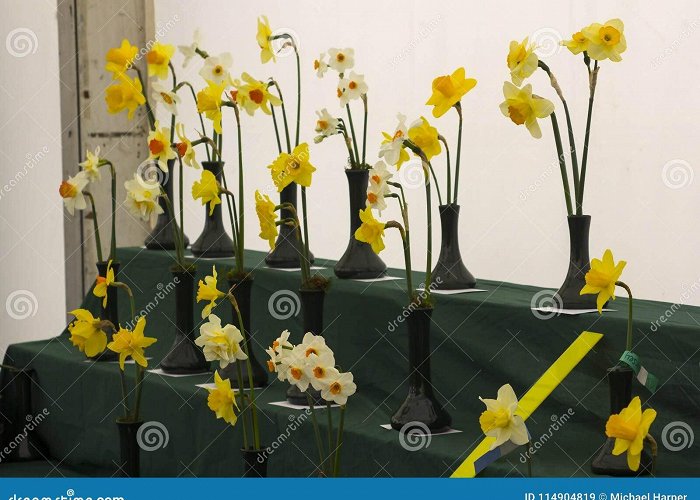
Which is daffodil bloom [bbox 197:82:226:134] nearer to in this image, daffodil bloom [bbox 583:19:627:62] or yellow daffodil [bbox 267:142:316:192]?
yellow daffodil [bbox 267:142:316:192]

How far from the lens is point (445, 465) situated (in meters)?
1.58

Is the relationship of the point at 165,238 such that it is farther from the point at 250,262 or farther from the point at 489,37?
the point at 489,37

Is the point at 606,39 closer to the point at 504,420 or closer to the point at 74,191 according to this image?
the point at 504,420

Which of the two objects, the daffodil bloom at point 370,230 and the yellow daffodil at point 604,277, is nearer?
the yellow daffodil at point 604,277

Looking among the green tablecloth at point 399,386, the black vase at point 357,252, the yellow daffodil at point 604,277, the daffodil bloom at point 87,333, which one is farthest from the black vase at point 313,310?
the yellow daffodil at point 604,277

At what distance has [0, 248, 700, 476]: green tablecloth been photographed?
155 cm

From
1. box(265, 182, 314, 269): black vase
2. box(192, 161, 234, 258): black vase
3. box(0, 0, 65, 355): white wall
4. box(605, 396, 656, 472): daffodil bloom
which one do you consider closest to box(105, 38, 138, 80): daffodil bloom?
box(265, 182, 314, 269): black vase

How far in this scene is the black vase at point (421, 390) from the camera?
1694 millimetres

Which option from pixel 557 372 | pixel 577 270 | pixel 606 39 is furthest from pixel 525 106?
pixel 557 372

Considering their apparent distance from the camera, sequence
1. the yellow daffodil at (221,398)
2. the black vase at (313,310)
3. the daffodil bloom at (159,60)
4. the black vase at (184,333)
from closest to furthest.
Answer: the yellow daffodil at (221,398), the black vase at (313,310), the black vase at (184,333), the daffodil bloom at (159,60)

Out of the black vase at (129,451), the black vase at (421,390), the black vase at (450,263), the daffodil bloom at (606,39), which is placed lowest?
the black vase at (129,451)

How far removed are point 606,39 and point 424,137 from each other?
30cm

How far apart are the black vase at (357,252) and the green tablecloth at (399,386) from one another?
62mm

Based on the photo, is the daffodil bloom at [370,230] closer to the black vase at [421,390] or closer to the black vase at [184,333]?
the black vase at [421,390]
